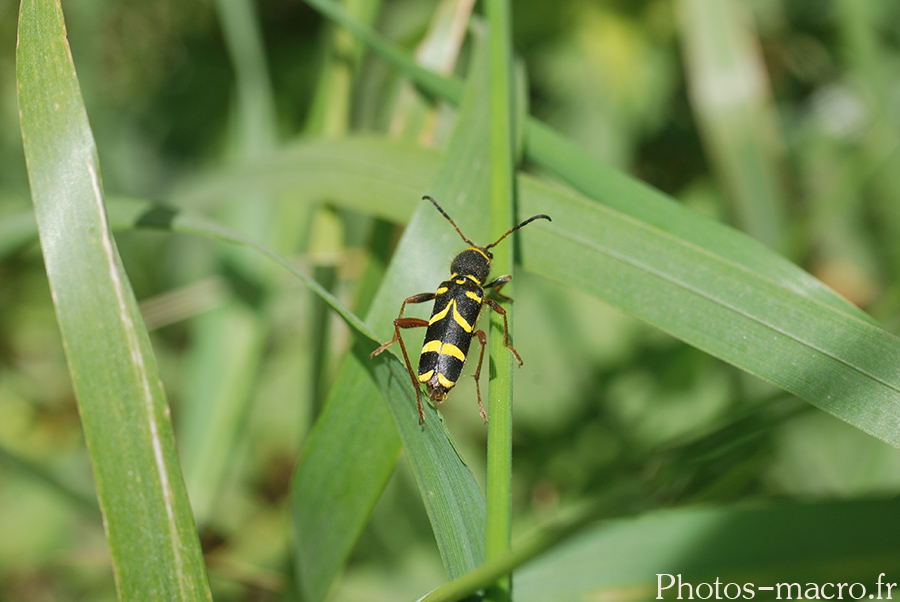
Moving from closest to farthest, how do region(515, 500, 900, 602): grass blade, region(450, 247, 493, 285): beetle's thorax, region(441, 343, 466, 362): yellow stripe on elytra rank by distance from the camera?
region(515, 500, 900, 602): grass blade < region(441, 343, 466, 362): yellow stripe on elytra < region(450, 247, 493, 285): beetle's thorax

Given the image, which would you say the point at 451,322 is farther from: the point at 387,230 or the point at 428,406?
the point at 387,230

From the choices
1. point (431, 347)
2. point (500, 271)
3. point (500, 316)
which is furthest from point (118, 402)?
point (500, 316)

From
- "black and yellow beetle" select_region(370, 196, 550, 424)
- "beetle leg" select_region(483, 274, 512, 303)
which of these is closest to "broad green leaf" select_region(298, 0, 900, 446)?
"beetle leg" select_region(483, 274, 512, 303)

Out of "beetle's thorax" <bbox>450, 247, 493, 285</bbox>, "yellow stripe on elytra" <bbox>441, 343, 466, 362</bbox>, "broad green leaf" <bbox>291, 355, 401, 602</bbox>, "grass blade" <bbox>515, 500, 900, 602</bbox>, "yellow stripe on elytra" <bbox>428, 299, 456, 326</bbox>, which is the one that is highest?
"beetle's thorax" <bbox>450, 247, 493, 285</bbox>

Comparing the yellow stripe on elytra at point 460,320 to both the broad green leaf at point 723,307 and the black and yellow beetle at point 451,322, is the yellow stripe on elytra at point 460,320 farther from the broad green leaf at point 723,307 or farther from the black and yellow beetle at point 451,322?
the broad green leaf at point 723,307

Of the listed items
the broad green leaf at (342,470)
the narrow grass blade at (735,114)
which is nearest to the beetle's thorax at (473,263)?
the broad green leaf at (342,470)

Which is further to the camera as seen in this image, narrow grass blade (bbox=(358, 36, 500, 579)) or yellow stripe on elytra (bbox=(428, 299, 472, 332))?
yellow stripe on elytra (bbox=(428, 299, 472, 332))

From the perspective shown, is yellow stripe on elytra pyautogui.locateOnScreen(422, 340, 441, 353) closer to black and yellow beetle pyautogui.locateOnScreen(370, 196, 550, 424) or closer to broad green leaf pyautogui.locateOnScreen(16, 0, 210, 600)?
black and yellow beetle pyautogui.locateOnScreen(370, 196, 550, 424)
